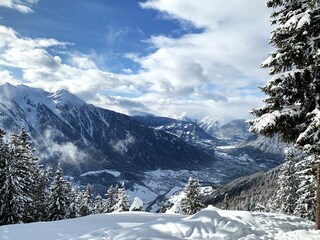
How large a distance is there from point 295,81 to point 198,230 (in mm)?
7678

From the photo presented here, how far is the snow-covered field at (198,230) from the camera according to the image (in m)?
15.5

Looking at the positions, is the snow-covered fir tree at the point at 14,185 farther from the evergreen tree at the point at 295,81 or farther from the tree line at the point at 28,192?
the evergreen tree at the point at 295,81

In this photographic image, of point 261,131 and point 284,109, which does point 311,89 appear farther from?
point 261,131

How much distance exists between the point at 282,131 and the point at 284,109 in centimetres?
122

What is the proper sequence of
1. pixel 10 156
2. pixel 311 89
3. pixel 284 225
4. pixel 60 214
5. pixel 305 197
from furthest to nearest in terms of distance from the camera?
pixel 60 214
pixel 10 156
pixel 305 197
pixel 284 225
pixel 311 89

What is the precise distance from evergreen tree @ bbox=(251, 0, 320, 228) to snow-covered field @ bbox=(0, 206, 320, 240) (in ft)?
6.55

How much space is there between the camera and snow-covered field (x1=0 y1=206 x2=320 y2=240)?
15453mm

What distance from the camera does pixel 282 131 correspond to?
16250 millimetres

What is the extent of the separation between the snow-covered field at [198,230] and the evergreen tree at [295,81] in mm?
1996

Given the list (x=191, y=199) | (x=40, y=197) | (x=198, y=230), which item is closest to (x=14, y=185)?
(x=40, y=197)

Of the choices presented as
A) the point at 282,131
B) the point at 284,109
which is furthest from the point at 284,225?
the point at 284,109

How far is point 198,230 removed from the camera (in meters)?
16.2

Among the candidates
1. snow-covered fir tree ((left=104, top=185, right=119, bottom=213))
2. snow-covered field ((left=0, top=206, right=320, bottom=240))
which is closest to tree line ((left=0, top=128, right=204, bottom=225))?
snow-covered fir tree ((left=104, top=185, right=119, bottom=213))

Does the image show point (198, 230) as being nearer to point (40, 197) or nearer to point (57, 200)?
point (57, 200)
